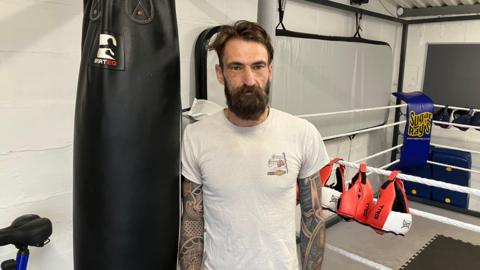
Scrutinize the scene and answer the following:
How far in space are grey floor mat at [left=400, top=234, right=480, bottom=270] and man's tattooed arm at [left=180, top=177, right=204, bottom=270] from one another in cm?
230

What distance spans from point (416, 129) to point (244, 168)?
3317 mm

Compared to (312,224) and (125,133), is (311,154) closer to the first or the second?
(312,224)

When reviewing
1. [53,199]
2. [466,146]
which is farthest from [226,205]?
[466,146]

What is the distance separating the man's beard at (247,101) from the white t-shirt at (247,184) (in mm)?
79

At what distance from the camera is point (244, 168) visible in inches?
49.9

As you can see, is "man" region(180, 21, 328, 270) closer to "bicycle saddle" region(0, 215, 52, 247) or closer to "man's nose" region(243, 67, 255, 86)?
"man's nose" region(243, 67, 255, 86)

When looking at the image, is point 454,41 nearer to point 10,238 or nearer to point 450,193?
point 450,193

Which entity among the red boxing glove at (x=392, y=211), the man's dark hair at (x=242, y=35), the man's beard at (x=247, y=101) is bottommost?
the red boxing glove at (x=392, y=211)

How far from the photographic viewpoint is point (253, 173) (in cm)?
127

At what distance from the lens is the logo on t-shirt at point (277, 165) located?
4.18ft

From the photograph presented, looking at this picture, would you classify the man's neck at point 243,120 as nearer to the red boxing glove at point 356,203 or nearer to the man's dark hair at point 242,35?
the man's dark hair at point 242,35

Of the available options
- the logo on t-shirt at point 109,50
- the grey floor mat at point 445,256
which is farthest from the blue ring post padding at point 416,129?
the logo on t-shirt at point 109,50

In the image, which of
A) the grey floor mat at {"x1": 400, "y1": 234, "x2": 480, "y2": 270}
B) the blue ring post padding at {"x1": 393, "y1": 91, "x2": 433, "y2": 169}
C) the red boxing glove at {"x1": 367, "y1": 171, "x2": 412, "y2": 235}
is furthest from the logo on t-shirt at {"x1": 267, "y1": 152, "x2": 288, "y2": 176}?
the blue ring post padding at {"x1": 393, "y1": 91, "x2": 433, "y2": 169}

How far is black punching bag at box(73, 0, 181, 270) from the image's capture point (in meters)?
1.02
